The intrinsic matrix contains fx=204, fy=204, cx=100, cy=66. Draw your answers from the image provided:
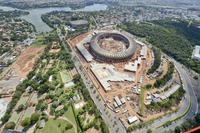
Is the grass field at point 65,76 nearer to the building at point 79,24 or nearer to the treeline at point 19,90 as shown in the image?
the treeline at point 19,90

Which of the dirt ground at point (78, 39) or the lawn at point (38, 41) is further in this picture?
the lawn at point (38, 41)

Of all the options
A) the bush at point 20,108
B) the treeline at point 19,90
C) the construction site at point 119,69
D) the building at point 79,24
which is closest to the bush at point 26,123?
the treeline at point 19,90

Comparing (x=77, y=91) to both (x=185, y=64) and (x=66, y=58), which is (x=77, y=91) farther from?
(x=185, y=64)

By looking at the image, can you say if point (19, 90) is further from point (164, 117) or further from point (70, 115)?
point (164, 117)

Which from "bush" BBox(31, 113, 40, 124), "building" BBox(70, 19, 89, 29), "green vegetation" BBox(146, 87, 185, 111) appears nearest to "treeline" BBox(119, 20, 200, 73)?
"green vegetation" BBox(146, 87, 185, 111)

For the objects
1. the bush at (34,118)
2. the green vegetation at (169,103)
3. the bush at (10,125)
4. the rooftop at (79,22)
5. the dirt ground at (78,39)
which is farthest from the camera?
the rooftop at (79,22)

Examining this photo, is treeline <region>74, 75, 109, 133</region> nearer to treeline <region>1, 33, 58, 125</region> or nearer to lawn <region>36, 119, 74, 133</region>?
lawn <region>36, 119, 74, 133</region>
